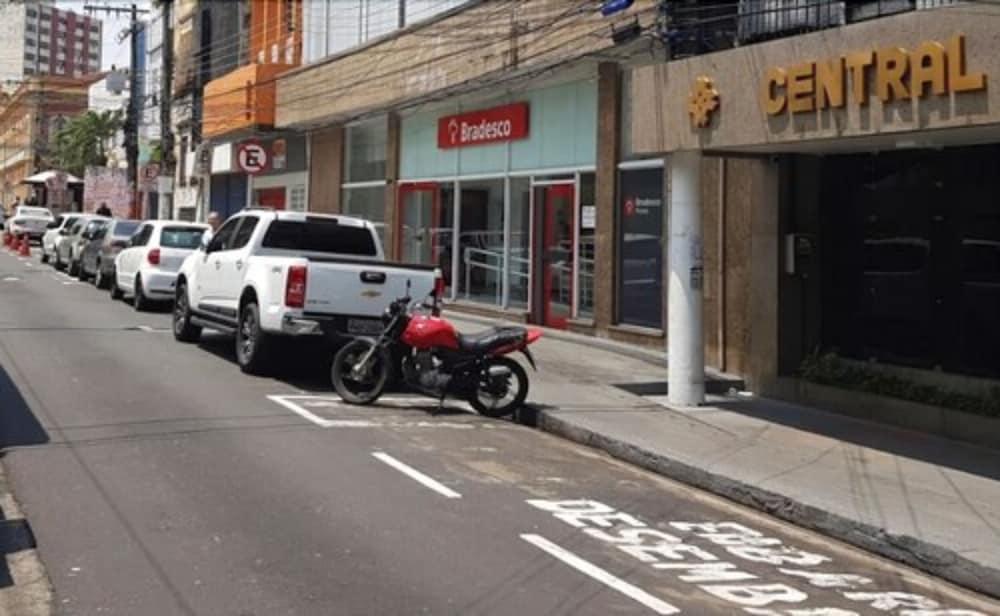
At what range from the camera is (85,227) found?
98.3 feet

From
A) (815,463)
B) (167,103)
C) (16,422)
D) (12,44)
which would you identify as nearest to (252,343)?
(16,422)

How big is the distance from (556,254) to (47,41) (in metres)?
31.8

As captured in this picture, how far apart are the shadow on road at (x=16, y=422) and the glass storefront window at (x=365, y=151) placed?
14.2 metres

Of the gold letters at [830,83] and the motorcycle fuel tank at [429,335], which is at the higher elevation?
the gold letters at [830,83]

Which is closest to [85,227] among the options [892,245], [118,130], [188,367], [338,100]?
[338,100]

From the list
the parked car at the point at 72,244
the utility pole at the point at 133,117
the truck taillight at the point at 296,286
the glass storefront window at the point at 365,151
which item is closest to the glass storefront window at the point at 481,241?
the glass storefront window at the point at 365,151

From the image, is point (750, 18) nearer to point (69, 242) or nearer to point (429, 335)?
point (429, 335)

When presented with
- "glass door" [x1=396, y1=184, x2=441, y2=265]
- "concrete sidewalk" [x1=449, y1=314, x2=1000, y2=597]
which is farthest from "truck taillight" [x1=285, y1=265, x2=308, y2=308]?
"glass door" [x1=396, y1=184, x2=441, y2=265]

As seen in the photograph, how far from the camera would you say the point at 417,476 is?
859cm

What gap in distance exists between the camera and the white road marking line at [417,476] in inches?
320

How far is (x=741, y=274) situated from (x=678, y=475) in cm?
529

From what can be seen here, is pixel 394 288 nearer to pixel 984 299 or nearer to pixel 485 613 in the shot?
pixel 984 299

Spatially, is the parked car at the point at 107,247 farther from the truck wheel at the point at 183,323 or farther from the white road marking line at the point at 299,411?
the white road marking line at the point at 299,411

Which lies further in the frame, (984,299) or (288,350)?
(288,350)
